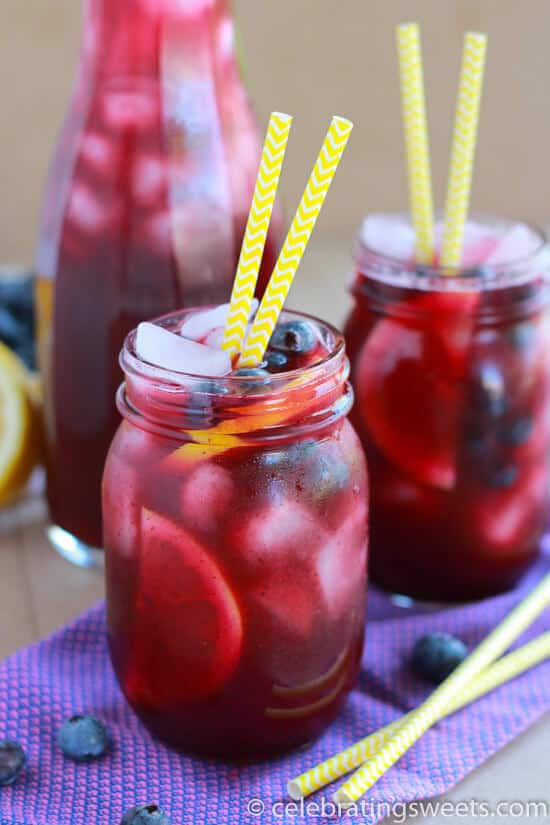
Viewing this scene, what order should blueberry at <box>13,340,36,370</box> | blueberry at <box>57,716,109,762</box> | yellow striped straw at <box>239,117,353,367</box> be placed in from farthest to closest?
blueberry at <box>13,340,36,370</box> < blueberry at <box>57,716,109,762</box> < yellow striped straw at <box>239,117,353,367</box>

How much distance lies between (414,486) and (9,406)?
40 cm

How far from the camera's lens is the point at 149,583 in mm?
697

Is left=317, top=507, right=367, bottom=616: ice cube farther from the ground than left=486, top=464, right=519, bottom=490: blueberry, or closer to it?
farther from the ground

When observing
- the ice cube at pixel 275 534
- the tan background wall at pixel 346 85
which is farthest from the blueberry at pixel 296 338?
the tan background wall at pixel 346 85

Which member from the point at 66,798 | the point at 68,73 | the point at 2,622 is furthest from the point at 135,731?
the point at 68,73

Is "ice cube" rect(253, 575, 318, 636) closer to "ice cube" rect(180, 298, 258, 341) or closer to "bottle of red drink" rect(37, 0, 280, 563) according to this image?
"ice cube" rect(180, 298, 258, 341)

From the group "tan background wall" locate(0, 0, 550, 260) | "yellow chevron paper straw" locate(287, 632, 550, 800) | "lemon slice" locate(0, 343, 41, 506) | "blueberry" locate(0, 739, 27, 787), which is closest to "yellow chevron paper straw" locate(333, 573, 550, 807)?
"yellow chevron paper straw" locate(287, 632, 550, 800)

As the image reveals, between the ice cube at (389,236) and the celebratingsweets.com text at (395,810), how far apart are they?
1.38ft

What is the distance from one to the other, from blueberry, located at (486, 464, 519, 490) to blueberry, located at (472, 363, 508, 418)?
0.05 metres

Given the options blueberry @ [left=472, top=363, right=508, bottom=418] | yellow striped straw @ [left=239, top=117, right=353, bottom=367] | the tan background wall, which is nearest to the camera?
yellow striped straw @ [left=239, top=117, right=353, bottom=367]

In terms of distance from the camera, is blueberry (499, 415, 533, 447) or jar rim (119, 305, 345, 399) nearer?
jar rim (119, 305, 345, 399)

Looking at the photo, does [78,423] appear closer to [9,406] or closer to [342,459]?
[9,406]

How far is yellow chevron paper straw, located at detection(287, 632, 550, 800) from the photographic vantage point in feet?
2.31

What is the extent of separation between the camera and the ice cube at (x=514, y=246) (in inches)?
34.2
